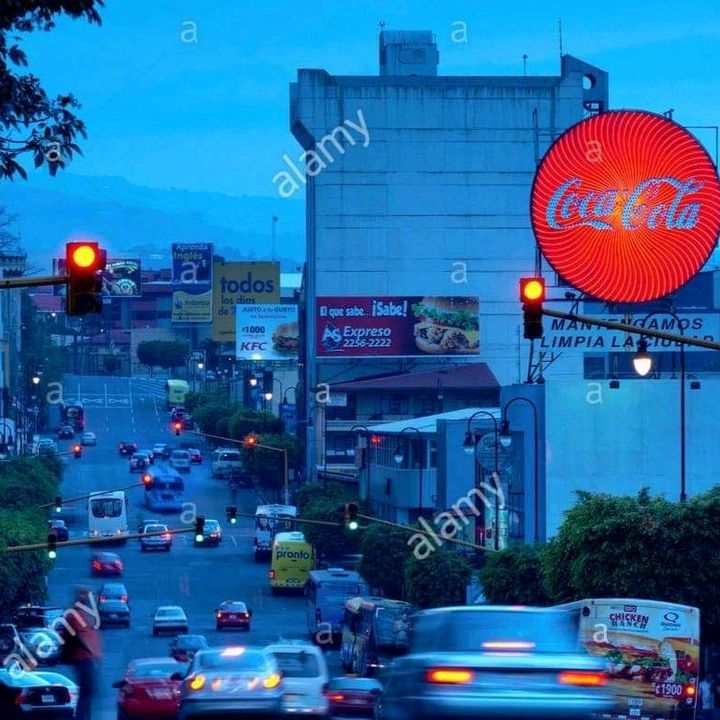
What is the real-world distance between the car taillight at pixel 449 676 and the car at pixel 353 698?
36.0ft

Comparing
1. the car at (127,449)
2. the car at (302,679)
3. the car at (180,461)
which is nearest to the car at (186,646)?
the car at (302,679)

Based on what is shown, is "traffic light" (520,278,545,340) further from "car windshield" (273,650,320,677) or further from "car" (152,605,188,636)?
"car" (152,605,188,636)

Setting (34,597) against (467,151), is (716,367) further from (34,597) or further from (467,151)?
(34,597)

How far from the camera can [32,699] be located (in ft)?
60.1

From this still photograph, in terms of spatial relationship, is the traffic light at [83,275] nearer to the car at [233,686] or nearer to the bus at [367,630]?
the car at [233,686]

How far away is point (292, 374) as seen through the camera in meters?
130

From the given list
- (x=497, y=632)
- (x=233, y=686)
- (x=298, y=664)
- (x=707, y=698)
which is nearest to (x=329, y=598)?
(x=707, y=698)

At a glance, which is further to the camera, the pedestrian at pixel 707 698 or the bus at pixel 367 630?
the bus at pixel 367 630

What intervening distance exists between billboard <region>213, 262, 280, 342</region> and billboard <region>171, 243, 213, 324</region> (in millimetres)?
23243

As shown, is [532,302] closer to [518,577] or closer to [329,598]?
[518,577]

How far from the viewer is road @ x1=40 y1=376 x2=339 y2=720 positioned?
5022 centimetres

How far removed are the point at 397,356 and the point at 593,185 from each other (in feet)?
177

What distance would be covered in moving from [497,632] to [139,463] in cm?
8965

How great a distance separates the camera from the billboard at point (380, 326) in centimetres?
9494
